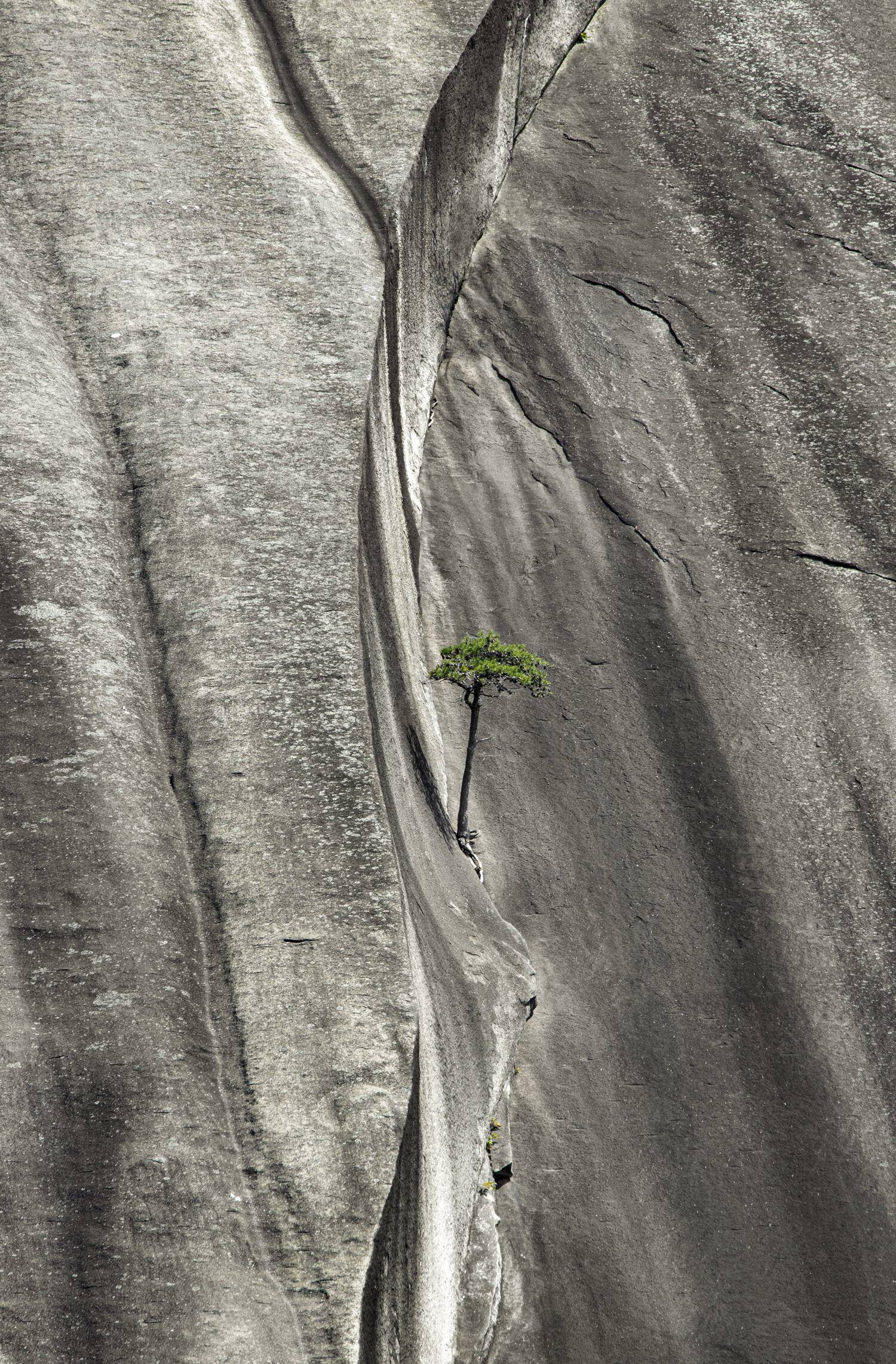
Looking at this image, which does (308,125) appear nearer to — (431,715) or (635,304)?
(635,304)

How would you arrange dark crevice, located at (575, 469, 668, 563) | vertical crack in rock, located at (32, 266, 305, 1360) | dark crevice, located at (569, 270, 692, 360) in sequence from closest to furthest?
vertical crack in rock, located at (32, 266, 305, 1360), dark crevice, located at (575, 469, 668, 563), dark crevice, located at (569, 270, 692, 360)

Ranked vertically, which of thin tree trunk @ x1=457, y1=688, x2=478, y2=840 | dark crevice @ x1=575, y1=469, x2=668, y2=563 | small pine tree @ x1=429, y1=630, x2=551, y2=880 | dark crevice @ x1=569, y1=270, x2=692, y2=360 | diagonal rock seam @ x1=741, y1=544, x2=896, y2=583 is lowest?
thin tree trunk @ x1=457, y1=688, x2=478, y2=840

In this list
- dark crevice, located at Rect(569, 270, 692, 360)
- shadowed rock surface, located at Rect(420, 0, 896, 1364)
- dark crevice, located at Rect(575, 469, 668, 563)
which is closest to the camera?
shadowed rock surface, located at Rect(420, 0, 896, 1364)

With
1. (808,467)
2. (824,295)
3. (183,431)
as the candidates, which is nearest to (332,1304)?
(183,431)

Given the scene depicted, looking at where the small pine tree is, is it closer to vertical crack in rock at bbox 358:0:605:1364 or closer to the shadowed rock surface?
vertical crack in rock at bbox 358:0:605:1364

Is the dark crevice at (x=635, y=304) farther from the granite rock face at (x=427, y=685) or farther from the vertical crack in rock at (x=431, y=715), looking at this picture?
the vertical crack in rock at (x=431, y=715)

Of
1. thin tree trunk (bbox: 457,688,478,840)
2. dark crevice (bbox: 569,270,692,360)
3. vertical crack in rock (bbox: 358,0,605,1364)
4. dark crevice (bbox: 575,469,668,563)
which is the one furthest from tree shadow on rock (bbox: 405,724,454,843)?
dark crevice (bbox: 569,270,692,360)

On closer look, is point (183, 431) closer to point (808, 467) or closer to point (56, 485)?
point (56, 485)
